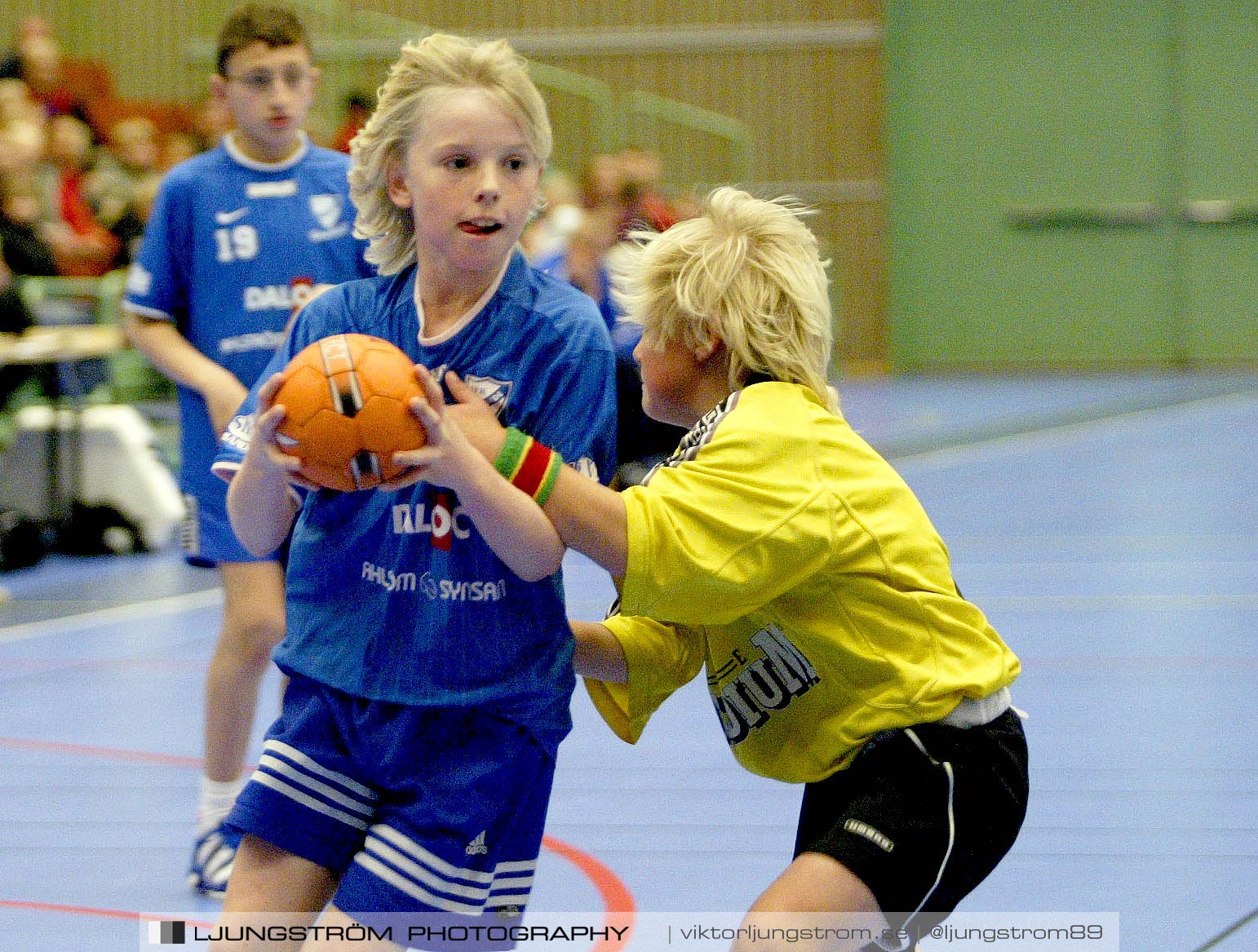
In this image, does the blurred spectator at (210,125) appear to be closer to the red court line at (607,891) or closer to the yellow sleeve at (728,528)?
the red court line at (607,891)

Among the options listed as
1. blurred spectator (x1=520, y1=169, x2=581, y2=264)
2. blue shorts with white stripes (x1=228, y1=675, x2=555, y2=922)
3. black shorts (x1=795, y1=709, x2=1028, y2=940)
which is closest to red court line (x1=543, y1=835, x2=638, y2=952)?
black shorts (x1=795, y1=709, x2=1028, y2=940)

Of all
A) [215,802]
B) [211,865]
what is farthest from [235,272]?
[211,865]

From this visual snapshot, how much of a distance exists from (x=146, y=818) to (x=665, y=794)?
1237 mm

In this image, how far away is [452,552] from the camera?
2.18m

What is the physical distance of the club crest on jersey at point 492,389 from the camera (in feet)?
7.34

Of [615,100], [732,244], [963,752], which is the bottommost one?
[963,752]

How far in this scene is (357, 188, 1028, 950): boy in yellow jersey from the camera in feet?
7.04

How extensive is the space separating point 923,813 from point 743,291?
0.74m

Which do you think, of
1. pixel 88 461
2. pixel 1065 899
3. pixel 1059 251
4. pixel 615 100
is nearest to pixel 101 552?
pixel 88 461

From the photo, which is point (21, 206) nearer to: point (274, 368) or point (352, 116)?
point (352, 116)

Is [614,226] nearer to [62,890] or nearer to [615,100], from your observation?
[615,100]

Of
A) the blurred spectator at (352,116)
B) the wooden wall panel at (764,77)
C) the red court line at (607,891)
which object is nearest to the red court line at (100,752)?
the red court line at (607,891)

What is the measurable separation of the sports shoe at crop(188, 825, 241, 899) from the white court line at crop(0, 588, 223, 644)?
2869 mm

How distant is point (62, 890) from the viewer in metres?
3.51
